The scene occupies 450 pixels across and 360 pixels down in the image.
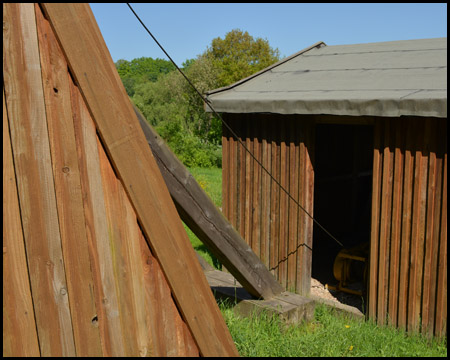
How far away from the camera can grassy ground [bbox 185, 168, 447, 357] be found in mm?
4695

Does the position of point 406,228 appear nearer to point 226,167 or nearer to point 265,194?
point 265,194

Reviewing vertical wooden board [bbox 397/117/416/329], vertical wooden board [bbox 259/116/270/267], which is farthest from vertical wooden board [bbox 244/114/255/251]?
vertical wooden board [bbox 397/117/416/329]

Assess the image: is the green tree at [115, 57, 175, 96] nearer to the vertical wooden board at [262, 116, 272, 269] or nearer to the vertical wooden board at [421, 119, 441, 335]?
the vertical wooden board at [262, 116, 272, 269]

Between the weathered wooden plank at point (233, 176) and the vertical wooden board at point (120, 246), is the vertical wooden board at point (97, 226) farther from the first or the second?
the weathered wooden plank at point (233, 176)

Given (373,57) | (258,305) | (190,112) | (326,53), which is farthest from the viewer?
(190,112)

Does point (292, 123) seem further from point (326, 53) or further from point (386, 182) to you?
point (326, 53)

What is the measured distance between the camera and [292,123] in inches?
249

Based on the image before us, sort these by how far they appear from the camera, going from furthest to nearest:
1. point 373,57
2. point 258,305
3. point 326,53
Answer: point 326,53 < point 373,57 < point 258,305

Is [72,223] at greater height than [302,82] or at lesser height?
lesser

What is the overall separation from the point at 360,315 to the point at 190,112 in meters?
25.4

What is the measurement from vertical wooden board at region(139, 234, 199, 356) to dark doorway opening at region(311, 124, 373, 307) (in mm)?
6877

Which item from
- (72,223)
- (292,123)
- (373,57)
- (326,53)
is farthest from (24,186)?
(326,53)

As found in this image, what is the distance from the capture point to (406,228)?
17.3 feet

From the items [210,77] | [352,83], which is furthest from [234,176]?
[210,77]
